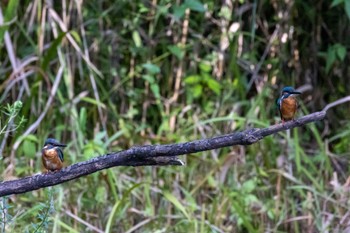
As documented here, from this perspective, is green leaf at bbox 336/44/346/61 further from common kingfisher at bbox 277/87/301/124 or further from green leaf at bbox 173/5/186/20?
common kingfisher at bbox 277/87/301/124

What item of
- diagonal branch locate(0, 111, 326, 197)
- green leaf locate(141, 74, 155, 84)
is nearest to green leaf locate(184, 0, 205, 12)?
green leaf locate(141, 74, 155, 84)

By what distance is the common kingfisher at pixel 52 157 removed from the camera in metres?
1.95

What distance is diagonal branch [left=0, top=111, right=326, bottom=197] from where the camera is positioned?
159 centimetres

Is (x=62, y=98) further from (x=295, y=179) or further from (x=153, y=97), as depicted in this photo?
(x=295, y=179)

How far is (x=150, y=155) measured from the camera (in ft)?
5.46

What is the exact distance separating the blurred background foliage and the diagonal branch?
1.10 metres

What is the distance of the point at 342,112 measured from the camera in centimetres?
425

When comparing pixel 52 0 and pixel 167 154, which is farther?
pixel 52 0

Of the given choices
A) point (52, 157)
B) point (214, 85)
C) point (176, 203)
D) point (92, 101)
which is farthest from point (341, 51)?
point (52, 157)

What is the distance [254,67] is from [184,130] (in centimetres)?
69

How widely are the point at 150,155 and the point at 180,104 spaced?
2.58 meters

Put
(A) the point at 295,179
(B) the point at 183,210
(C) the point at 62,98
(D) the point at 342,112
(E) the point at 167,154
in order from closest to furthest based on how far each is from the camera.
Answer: (E) the point at 167,154 → (B) the point at 183,210 → (A) the point at 295,179 → (C) the point at 62,98 → (D) the point at 342,112

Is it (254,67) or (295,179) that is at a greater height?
(254,67)

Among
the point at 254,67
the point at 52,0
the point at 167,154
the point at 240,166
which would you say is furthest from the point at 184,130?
the point at 167,154
